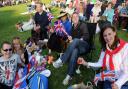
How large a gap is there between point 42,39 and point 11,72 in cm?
317

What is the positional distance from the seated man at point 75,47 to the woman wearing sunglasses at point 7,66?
1149 mm

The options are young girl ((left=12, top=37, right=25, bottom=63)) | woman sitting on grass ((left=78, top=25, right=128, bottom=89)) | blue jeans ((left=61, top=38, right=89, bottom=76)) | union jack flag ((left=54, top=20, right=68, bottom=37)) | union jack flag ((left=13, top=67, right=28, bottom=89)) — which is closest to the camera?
woman sitting on grass ((left=78, top=25, right=128, bottom=89))

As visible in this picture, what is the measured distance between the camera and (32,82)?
17.9ft

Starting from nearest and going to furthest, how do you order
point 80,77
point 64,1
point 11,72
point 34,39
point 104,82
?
point 104,82, point 11,72, point 80,77, point 34,39, point 64,1

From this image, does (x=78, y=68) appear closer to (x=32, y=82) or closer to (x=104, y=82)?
(x=32, y=82)

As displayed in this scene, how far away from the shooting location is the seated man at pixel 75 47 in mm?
5789

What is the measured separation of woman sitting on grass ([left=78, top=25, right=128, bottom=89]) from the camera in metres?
4.05

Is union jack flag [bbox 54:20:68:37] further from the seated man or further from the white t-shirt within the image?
the white t-shirt

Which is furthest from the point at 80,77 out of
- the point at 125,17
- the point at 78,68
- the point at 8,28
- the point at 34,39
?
the point at 8,28

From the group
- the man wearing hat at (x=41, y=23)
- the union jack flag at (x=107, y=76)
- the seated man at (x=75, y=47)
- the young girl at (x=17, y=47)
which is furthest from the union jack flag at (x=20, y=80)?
the man wearing hat at (x=41, y=23)

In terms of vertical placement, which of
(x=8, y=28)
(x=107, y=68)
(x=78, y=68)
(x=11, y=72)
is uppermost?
(x=107, y=68)

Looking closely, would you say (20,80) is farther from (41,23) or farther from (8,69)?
(41,23)

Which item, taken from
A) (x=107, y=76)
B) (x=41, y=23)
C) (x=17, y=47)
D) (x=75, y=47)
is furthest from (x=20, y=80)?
(x=41, y=23)

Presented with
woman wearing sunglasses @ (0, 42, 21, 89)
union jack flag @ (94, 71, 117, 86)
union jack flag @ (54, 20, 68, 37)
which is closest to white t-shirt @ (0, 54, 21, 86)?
woman wearing sunglasses @ (0, 42, 21, 89)
